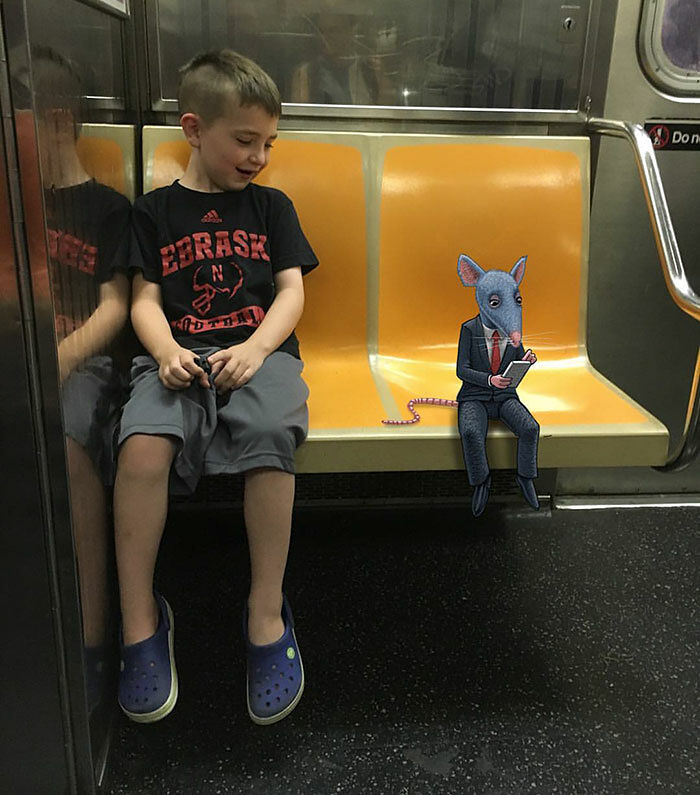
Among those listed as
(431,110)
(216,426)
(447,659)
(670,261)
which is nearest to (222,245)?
(216,426)

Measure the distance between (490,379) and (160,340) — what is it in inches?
26.0

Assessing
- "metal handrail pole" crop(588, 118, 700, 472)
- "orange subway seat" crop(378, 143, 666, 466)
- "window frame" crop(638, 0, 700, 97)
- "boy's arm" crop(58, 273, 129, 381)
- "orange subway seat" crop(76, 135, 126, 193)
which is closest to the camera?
"boy's arm" crop(58, 273, 129, 381)

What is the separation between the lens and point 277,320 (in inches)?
64.6

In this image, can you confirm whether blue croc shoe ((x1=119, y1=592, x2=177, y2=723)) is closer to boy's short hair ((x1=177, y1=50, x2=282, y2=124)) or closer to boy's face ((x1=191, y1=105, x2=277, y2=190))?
boy's face ((x1=191, y1=105, x2=277, y2=190))

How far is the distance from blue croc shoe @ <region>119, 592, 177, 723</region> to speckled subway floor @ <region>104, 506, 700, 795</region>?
12cm

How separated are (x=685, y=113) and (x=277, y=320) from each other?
1.44 meters

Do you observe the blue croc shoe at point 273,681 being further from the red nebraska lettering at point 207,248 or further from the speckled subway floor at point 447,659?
the red nebraska lettering at point 207,248

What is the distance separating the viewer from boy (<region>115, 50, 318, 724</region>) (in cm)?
142

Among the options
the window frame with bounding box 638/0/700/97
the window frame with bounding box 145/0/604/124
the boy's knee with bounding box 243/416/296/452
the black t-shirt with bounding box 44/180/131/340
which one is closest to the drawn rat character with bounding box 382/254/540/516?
the boy's knee with bounding box 243/416/296/452

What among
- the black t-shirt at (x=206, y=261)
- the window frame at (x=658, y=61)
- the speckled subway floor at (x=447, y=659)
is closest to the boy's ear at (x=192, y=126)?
the black t-shirt at (x=206, y=261)

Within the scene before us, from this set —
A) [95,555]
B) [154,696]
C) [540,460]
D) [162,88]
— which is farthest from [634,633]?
[162,88]

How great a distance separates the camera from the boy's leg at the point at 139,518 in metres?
1.39

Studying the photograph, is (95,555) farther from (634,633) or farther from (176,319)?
(634,633)

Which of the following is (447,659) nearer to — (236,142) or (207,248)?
(207,248)
